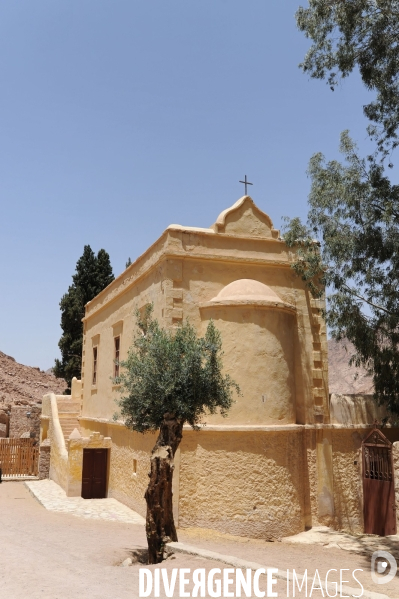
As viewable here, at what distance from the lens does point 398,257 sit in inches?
500

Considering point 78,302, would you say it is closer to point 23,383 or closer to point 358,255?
point 358,255

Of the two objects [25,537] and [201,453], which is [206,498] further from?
[25,537]

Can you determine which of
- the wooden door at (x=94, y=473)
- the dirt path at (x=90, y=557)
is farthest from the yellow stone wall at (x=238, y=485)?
the wooden door at (x=94, y=473)

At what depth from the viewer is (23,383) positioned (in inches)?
2264

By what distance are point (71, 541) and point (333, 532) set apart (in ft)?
21.0

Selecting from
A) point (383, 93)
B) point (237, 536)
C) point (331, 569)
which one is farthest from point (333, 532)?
point (383, 93)

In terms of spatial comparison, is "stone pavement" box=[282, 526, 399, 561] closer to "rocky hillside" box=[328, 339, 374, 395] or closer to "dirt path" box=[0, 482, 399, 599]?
"dirt path" box=[0, 482, 399, 599]

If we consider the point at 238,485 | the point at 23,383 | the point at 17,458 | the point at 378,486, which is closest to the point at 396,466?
the point at 378,486

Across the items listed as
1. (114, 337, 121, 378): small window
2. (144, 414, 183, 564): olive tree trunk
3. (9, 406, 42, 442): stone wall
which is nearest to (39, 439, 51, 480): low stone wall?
(114, 337, 121, 378): small window

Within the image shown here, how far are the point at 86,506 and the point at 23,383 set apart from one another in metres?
45.2

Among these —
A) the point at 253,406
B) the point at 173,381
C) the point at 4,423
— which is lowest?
the point at 4,423

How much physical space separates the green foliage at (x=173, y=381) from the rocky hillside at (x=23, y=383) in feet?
139

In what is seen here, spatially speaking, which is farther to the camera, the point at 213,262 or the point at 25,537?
the point at 213,262

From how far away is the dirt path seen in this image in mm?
7258
